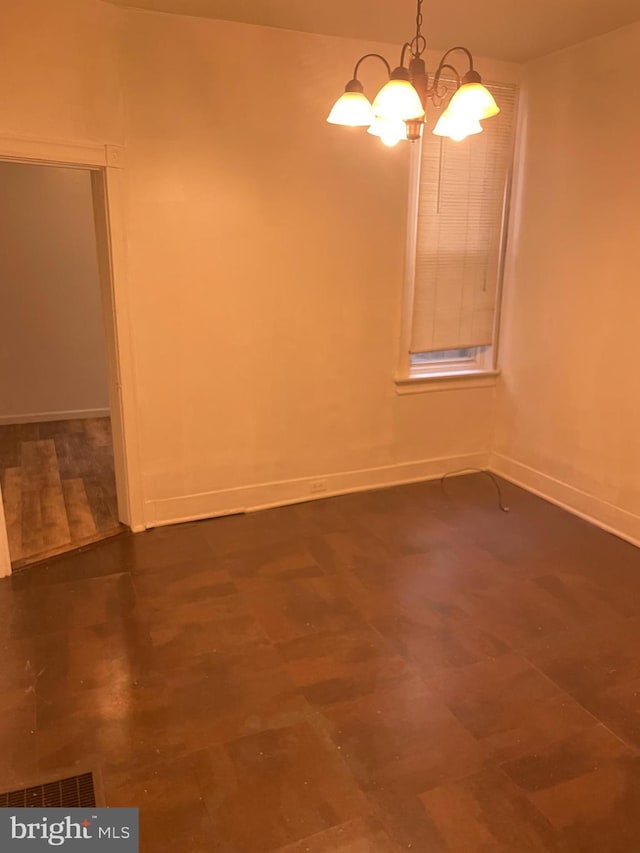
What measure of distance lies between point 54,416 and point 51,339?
71cm

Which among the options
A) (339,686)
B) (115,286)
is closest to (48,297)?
(115,286)

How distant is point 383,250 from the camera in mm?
4207

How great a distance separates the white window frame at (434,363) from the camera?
424 cm

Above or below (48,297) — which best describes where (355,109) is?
above

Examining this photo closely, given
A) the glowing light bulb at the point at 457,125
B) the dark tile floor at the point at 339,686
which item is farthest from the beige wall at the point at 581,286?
the glowing light bulb at the point at 457,125

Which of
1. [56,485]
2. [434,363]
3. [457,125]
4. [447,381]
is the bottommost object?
[56,485]

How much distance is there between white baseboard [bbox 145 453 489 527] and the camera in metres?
4.02

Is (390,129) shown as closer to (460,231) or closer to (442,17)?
(442,17)

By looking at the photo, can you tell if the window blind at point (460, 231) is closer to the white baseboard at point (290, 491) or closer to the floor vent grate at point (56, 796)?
the white baseboard at point (290, 491)

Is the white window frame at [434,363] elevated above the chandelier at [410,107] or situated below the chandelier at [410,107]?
below

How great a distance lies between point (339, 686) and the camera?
2.59 metres

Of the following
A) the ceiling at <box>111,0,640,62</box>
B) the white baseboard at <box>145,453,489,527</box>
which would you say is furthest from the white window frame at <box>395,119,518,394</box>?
the ceiling at <box>111,0,640,62</box>

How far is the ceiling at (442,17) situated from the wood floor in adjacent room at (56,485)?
9.29 feet

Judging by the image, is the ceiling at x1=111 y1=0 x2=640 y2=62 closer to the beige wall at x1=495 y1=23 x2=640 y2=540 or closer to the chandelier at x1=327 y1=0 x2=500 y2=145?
the beige wall at x1=495 y1=23 x2=640 y2=540
